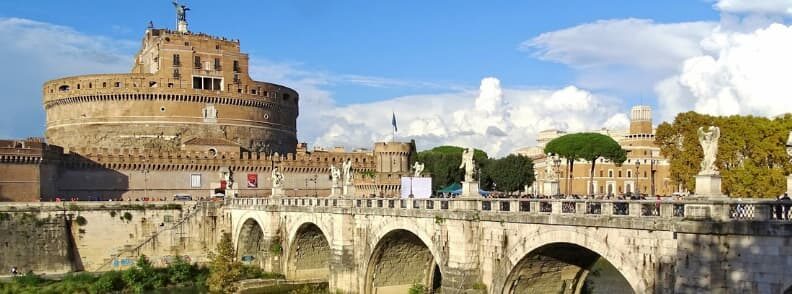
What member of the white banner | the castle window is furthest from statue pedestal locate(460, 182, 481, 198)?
the castle window

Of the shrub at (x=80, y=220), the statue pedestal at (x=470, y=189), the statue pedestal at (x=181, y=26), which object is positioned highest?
the statue pedestal at (x=181, y=26)

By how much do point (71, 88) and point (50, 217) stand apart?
33958 mm

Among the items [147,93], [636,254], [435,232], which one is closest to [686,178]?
[435,232]

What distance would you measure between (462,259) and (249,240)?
29.4 meters

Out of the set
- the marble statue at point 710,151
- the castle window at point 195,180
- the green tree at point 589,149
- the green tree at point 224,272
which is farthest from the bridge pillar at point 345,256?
the green tree at point 589,149

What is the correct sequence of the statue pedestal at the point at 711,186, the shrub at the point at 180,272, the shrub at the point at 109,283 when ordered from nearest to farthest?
the statue pedestal at the point at 711,186, the shrub at the point at 109,283, the shrub at the point at 180,272

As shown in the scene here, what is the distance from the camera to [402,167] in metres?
87.0

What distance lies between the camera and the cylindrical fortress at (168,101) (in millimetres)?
81125

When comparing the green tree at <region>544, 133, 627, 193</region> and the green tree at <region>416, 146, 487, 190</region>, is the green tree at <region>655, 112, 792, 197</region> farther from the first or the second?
the green tree at <region>416, 146, 487, 190</region>

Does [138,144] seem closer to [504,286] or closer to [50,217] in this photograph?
[50,217]

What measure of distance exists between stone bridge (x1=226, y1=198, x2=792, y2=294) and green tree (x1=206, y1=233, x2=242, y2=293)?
205 cm

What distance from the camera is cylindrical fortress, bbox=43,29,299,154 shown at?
81125mm

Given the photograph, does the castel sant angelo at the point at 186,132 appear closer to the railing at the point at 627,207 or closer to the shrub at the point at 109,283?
the shrub at the point at 109,283

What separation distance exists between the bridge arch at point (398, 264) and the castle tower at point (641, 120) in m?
105
